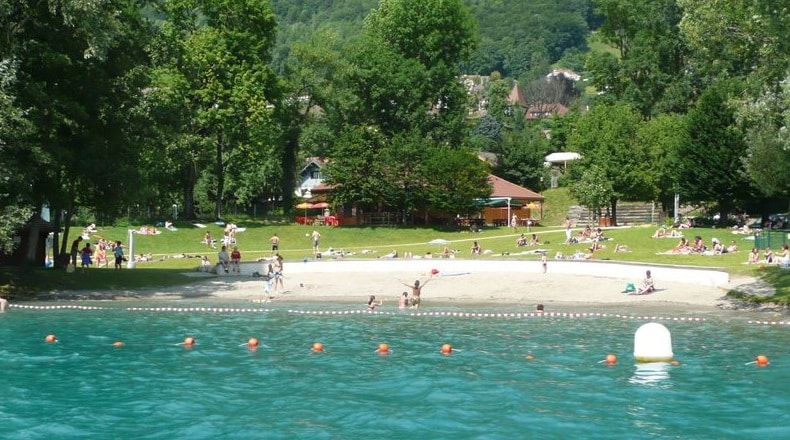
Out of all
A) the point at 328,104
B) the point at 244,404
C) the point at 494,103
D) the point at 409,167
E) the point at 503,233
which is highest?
the point at 494,103

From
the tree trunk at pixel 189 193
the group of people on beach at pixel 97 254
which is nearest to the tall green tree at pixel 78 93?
the group of people on beach at pixel 97 254

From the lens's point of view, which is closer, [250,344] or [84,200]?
[250,344]

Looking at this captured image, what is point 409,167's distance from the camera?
90500 millimetres

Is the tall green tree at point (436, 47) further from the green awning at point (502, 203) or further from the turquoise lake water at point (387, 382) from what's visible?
the turquoise lake water at point (387, 382)

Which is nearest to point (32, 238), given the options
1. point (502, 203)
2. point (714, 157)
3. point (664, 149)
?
point (714, 157)

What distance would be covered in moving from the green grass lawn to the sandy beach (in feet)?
8.64

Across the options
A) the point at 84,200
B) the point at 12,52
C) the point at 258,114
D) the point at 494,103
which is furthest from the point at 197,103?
the point at 494,103

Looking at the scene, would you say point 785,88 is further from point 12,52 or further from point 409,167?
point 409,167

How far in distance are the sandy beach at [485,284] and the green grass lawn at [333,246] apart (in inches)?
104

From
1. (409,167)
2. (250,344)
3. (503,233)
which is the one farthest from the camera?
(409,167)

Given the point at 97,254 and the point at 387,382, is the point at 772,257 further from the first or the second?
the point at 97,254

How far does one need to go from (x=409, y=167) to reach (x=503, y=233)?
38.4ft

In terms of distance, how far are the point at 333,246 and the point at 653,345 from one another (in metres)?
52.9

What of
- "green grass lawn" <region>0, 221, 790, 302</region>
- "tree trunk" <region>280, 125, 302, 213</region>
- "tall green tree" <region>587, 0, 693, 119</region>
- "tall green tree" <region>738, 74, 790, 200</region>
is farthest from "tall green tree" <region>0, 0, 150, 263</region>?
"tall green tree" <region>587, 0, 693, 119</region>
